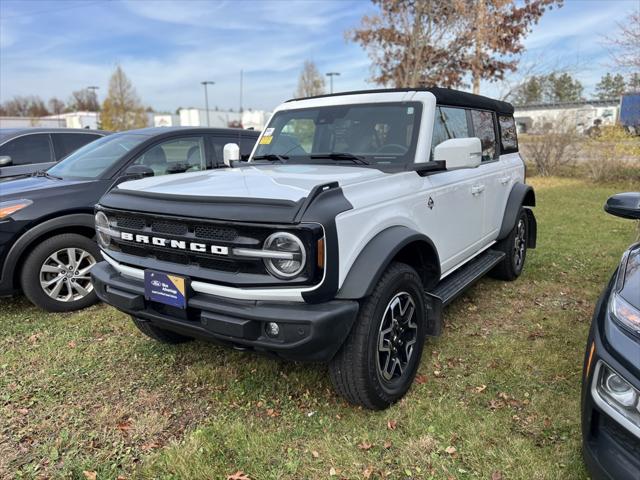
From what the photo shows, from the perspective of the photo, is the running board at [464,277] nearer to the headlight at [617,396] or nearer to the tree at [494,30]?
the headlight at [617,396]

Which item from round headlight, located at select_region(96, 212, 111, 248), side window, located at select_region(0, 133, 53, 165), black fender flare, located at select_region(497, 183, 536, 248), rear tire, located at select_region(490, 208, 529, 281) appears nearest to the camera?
round headlight, located at select_region(96, 212, 111, 248)

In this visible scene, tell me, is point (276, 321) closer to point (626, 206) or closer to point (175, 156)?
point (626, 206)

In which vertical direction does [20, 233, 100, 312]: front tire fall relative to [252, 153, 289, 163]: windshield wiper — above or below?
below

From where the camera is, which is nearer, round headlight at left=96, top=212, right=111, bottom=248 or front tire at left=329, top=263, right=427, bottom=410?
front tire at left=329, top=263, right=427, bottom=410

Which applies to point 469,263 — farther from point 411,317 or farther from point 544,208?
point 544,208

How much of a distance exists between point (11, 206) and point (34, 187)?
369 mm

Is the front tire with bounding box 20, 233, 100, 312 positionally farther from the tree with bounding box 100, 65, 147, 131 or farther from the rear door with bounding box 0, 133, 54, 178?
the tree with bounding box 100, 65, 147, 131

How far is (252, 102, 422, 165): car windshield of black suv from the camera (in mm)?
3473

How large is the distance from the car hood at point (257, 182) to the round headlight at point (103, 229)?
9.6 inches

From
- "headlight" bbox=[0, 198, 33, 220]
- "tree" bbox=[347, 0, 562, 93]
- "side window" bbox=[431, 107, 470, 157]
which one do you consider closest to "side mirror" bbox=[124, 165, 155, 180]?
"headlight" bbox=[0, 198, 33, 220]

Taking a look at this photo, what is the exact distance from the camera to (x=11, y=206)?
4.21m

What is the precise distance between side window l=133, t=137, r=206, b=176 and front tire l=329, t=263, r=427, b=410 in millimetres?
3206

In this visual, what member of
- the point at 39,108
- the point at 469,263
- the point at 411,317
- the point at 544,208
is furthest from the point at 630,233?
the point at 39,108

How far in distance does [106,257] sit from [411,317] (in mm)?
2005
